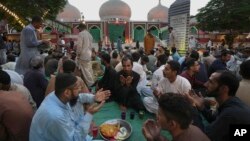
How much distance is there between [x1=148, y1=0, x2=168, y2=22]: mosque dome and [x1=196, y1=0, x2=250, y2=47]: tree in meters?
15.8

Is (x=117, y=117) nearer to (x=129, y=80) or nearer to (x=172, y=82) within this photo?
(x=129, y=80)

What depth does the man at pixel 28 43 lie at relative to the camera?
521 cm

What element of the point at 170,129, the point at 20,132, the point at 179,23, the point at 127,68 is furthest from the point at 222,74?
the point at 179,23

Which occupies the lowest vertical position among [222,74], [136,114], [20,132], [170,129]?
[136,114]

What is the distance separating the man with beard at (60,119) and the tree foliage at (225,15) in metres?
20.0

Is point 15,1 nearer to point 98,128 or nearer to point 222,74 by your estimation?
point 98,128

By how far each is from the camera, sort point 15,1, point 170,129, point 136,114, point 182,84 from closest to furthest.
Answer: point 170,129, point 182,84, point 136,114, point 15,1

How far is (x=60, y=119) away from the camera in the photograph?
2389 mm

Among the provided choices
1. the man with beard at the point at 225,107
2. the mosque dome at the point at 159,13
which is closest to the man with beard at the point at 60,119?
the man with beard at the point at 225,107

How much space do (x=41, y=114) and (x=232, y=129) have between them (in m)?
1.56

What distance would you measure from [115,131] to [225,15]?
1994cm

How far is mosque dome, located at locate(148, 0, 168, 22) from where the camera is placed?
39.2m

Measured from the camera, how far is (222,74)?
284cm

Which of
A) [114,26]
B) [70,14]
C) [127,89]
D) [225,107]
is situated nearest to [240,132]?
[225,107]
